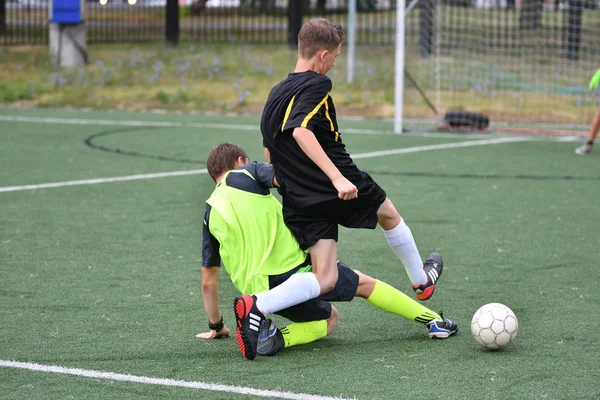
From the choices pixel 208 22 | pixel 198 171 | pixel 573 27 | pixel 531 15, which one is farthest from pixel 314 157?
pixel 208 22

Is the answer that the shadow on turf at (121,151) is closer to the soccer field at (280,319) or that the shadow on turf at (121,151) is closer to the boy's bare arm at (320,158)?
the soccer field at (280,319)

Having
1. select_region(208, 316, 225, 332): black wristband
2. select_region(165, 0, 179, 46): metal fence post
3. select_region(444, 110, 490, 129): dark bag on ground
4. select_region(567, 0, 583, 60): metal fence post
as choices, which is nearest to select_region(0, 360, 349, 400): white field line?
select_region(208, 316, 225, 332): black wristband

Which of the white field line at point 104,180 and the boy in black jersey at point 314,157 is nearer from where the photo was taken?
the boy in black jersey at point 314,157

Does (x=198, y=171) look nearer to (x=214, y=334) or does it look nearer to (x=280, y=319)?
(x=280, y=319)

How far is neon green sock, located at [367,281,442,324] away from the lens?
4.64 m

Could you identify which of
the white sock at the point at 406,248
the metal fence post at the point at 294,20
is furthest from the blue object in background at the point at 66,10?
the white sock at the point at 406,248

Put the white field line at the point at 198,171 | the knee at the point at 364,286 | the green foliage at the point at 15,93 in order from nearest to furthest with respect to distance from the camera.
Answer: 1. the knee at the point at 364,286
2. the white field line at the point at 198,171
3. the green foliage at the point at 15,93

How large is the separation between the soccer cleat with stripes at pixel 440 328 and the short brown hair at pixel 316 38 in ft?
4.61

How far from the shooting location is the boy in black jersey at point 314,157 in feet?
14.1

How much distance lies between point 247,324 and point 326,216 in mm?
625

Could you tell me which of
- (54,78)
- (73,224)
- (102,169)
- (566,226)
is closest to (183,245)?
(73,224)

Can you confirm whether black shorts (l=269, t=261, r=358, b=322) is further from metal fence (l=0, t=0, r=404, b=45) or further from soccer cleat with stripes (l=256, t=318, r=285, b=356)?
metal fence (l=0, t=0, r=404, b=45)

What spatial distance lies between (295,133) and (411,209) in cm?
406

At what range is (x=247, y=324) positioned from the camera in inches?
→ 167
